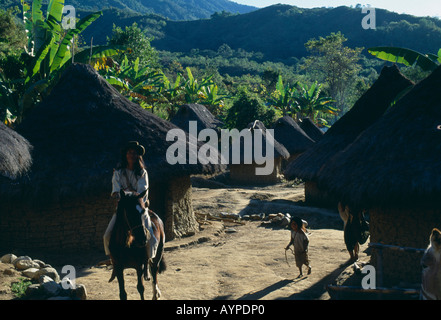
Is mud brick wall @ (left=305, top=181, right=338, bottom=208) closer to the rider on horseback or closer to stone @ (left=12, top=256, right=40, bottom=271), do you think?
stone @ (left=12, top=256, right=40, bottom=271)

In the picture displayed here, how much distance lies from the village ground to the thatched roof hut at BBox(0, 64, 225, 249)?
68 cm

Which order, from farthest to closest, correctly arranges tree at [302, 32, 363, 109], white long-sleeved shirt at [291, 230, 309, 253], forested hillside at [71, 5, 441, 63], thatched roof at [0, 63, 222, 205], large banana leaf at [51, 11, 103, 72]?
1. forested hillside at [71, 5, 441, 63]
2. tree at [302, 32, 363, 109]
3. large banana leaf at [51, 11, 103, 72]
4. thatched roof at [0, 63, 222, 205]
5. white long-sleeved shirt at [291, 230, 309, 253]

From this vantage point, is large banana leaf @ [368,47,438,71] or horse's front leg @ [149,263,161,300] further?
large banana leaf @ [368,47,438,71]

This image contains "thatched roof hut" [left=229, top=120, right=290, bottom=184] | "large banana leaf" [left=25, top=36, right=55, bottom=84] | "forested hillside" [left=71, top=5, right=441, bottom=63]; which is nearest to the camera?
"large banana leaf" [left=25, top=36, right=55, bottom=84]

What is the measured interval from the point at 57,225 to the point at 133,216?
17.0ft

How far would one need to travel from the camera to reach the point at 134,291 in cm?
729

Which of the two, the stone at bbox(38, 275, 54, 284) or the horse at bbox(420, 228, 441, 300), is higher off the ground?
the horse at bbox(420, 228, 441, 300)

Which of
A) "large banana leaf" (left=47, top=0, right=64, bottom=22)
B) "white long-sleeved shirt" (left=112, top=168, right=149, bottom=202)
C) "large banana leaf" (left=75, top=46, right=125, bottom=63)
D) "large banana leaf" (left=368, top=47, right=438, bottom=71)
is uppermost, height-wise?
"large banana leaf" (left=47, top=0, right=64, bottom=22)

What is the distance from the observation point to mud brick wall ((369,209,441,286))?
281 inches

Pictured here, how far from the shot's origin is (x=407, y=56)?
419 inches

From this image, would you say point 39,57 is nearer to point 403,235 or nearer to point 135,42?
point 403,235

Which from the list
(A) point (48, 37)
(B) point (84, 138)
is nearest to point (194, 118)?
(A) point (48, 37)

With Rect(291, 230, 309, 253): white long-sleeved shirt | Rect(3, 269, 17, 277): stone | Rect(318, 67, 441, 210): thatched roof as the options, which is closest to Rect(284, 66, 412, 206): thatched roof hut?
Rect(318, 67, 441, 210): thatched roof

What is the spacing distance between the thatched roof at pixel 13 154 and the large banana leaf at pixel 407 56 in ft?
26.8
